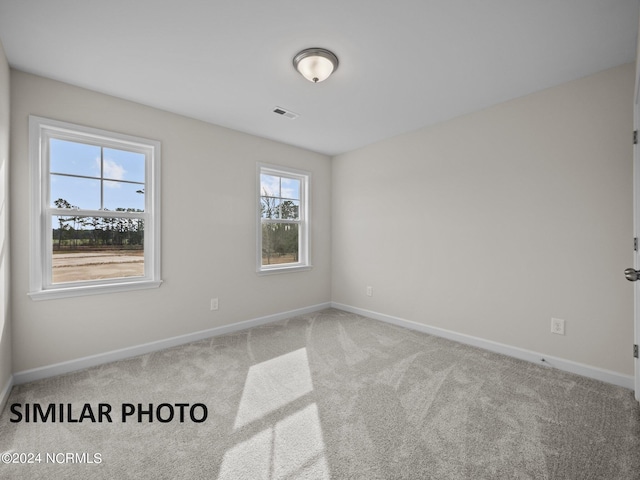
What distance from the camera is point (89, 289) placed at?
2.59 m

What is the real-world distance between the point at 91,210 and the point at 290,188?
7.73ft

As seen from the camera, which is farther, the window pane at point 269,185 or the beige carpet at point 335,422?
the window pane at point 269,185

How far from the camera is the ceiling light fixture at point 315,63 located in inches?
81.6

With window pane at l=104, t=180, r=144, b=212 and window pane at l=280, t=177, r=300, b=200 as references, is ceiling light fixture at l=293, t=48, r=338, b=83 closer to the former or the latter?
window pane at l=104, t=180, r=144, b=212

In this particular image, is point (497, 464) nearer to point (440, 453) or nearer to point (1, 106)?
point (440, 453)

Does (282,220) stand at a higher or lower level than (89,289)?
higher

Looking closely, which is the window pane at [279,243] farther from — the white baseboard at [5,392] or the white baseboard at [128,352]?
the white baseboard at [5,392]

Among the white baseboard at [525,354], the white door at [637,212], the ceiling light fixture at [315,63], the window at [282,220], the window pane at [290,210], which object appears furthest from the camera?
the window pane at [290,210]

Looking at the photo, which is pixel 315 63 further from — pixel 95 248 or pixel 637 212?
pixel 95 248

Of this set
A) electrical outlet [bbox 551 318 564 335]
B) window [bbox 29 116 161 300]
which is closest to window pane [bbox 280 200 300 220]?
window [bbox 29 116 161 300]

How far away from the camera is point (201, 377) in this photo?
242 cm

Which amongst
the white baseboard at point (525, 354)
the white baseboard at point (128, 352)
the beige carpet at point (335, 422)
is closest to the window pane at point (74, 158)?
the white baseboard at point (128, 352)

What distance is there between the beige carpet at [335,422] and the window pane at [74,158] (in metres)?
1.73

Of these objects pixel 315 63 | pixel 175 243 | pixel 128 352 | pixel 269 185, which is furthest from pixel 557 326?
pixel 128 352
